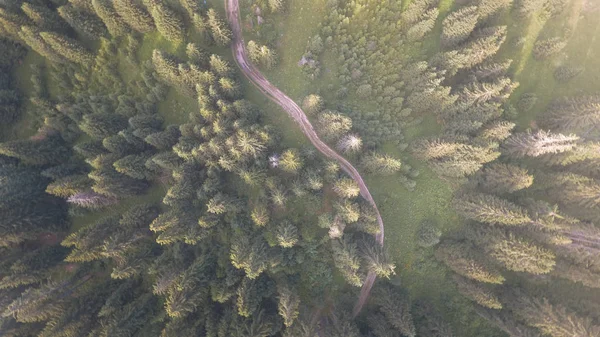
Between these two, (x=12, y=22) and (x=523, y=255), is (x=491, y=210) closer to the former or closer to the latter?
(x=523, y=255)

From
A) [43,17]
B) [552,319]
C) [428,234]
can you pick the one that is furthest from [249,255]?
[43,17]

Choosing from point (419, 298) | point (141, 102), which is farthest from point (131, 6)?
point (419, 298)

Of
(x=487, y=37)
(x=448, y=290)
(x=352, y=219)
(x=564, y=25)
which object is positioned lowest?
(x=448, y=290)

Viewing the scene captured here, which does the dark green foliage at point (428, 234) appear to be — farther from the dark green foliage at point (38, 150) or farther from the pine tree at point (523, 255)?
the dark green foliage at point (38, 150)

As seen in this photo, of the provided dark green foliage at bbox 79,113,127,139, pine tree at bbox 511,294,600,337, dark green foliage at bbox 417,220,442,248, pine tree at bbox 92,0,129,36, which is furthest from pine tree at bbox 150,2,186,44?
pine tree at bbox 511,294,600,337

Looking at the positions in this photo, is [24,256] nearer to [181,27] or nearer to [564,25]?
[181,27]
